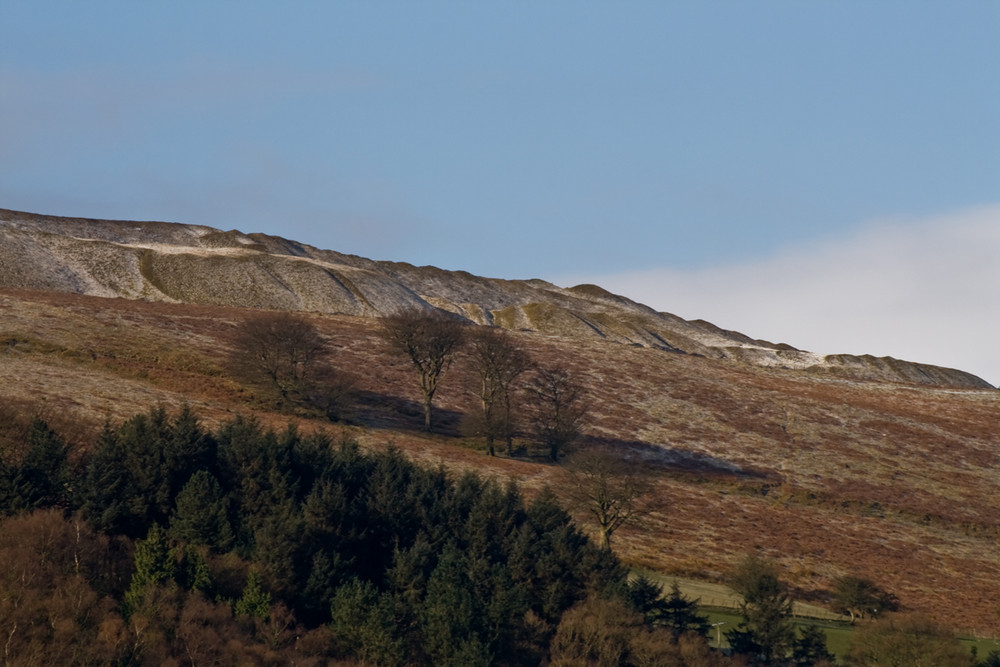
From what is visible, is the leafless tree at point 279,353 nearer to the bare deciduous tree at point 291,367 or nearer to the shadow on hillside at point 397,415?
the bare deciduous tree at point 291,367

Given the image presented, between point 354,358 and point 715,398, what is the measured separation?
128ft

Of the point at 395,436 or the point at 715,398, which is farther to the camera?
the point at 715,398

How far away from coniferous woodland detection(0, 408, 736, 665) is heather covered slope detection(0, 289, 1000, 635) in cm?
823

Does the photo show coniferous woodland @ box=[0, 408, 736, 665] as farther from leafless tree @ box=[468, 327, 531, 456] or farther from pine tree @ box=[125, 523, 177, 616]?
leafless tree @ box=[468, 327, 531, 456]

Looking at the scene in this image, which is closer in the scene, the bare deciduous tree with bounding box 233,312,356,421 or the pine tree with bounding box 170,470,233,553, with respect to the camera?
the pine tree with bounding box 170,470,233,553

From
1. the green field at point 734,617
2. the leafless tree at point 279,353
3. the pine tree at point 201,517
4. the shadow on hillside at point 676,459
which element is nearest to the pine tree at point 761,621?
the green field at point 734,617

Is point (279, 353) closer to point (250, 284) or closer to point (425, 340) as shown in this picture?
point (425, 340)

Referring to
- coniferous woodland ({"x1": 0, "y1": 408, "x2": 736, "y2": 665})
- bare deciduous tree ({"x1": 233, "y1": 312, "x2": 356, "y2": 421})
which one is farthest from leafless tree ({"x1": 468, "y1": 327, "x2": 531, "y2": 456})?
coniferous woodland ({"x1": 0, "y1": 408, "x2": 736, "y2": 665})

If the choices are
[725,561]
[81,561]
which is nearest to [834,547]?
[725,561]

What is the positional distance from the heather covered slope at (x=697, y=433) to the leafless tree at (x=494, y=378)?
2335mm

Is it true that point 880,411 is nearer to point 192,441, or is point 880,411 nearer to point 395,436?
point 395,436

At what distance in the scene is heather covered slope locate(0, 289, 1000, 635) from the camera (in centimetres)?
5856

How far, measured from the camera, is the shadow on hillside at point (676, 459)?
255 ft

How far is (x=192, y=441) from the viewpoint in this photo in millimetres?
44031
